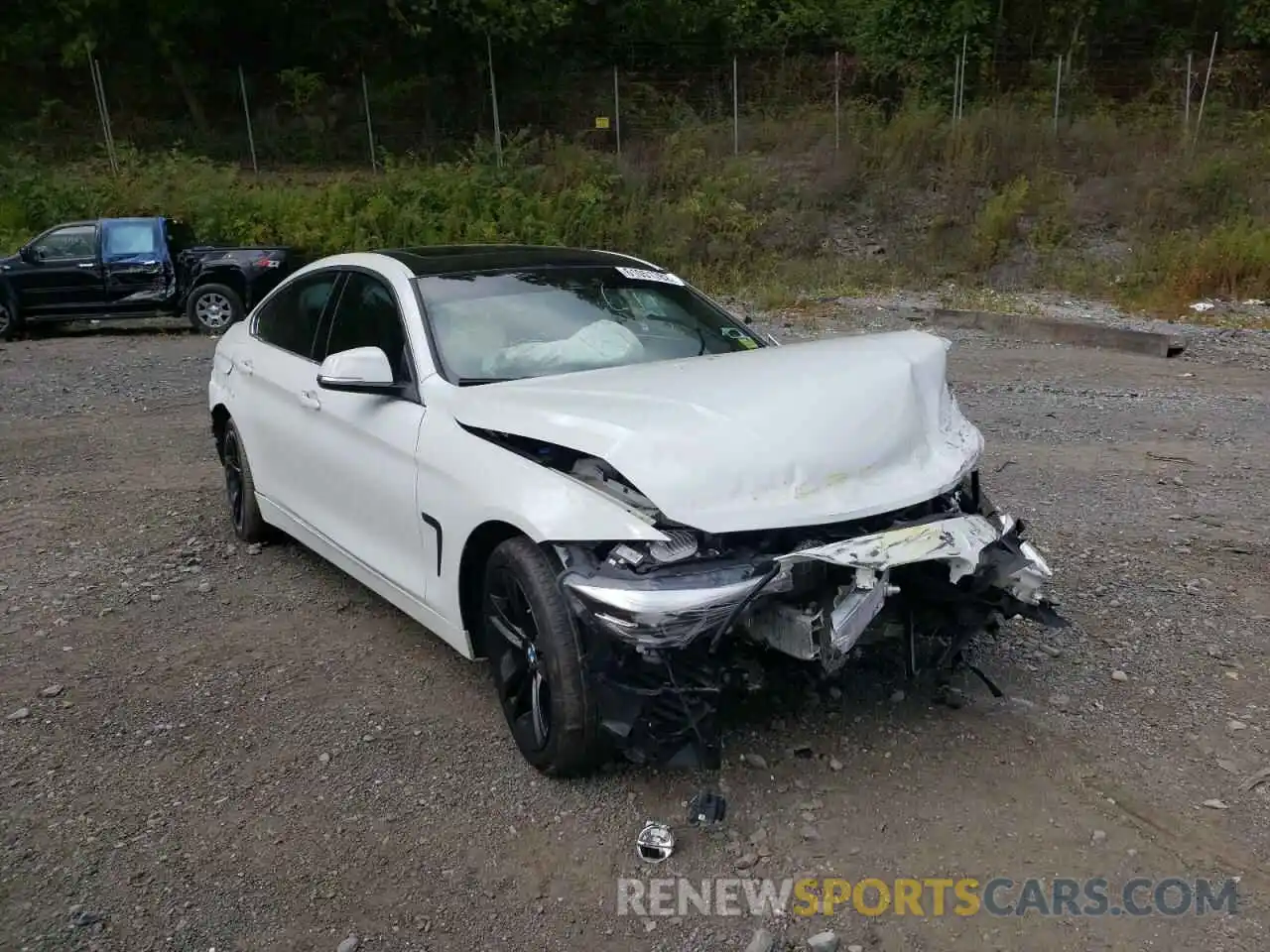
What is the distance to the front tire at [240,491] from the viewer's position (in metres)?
5.80

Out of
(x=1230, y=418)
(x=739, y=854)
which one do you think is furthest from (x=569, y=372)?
(x=1230, y=418)

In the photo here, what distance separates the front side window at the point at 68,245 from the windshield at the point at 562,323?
1282cm

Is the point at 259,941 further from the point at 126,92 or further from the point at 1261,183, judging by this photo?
the point at 126,92

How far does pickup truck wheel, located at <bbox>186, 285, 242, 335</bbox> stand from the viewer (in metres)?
15.2

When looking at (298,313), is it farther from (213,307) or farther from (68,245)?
(68,245)

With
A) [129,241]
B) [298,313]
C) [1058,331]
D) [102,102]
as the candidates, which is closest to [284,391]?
[298,313]

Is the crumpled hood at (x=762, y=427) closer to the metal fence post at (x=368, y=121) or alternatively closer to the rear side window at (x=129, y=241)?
the rear side window at (x=129, y=241)

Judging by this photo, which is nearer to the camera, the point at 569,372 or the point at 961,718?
the point at 961,718

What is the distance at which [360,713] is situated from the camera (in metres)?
4.14

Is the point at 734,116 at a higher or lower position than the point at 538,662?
higher

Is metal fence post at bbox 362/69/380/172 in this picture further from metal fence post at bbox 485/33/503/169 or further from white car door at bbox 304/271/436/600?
white car door at bbox 304/271/436/600

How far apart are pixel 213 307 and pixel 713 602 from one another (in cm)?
1379

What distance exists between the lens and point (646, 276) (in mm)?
5137

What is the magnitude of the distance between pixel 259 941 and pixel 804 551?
1.80 meters
